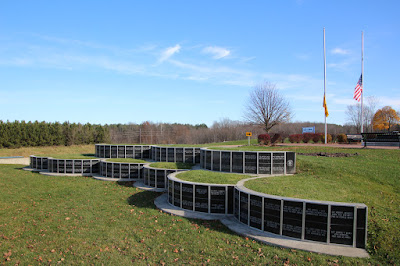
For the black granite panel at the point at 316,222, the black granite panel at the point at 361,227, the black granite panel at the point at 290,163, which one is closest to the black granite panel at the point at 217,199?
the black granite panel at the point at 316,222

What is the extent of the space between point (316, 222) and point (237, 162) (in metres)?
6.23

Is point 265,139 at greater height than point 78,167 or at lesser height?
greater

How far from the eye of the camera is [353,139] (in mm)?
27953

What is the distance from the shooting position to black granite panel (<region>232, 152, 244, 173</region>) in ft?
42.4

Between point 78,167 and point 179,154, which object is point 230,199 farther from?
point 78,167

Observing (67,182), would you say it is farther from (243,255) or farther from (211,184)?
(243,255)

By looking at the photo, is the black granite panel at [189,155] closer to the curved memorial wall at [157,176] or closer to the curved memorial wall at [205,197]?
the curved memorial wall at [157,176]

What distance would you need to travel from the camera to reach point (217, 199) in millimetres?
9602

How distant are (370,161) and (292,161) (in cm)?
500

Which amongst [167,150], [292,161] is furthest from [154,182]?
[292,161]

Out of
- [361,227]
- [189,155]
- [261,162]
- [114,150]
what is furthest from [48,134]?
[361,227]

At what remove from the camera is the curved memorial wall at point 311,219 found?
671 cm

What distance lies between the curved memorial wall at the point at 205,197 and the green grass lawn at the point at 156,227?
0.91 m

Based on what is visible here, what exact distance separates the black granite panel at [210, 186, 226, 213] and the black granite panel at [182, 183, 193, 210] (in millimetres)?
838
